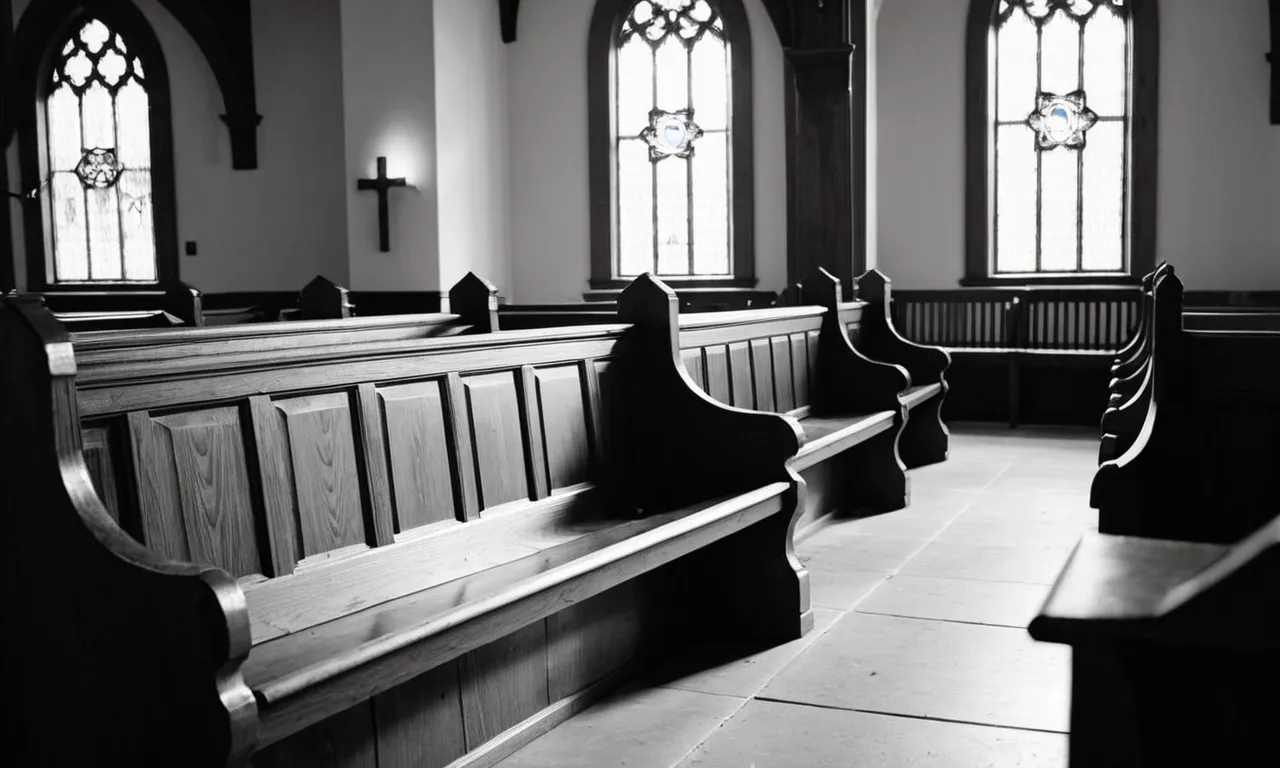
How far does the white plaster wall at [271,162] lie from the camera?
10.1 metres

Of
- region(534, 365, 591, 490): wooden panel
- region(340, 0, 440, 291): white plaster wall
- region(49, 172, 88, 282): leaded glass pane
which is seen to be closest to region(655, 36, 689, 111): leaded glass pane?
region(340, 0, 440, 291): white plaster wall

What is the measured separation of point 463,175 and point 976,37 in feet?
12.9

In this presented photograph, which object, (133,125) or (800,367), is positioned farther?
(133,125)

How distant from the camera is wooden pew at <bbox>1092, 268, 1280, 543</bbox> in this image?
2.39 m

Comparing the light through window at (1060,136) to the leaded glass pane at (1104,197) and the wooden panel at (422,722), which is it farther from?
the wooden panel at (422,722)

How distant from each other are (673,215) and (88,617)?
27.5ft

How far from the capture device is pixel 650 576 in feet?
11.1

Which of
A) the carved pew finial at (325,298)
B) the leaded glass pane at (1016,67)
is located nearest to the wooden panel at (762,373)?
the carved pew finial at (325,298)

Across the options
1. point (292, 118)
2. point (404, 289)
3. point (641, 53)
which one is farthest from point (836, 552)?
point (292, 118)

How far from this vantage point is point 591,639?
3061 mm

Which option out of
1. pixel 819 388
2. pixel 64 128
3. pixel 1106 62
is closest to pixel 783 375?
pixel 819 388

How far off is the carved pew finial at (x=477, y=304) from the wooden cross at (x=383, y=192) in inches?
193

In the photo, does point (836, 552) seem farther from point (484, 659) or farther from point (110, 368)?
point (110, 368)

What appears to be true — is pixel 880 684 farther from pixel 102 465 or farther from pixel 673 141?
pixel 673 141
